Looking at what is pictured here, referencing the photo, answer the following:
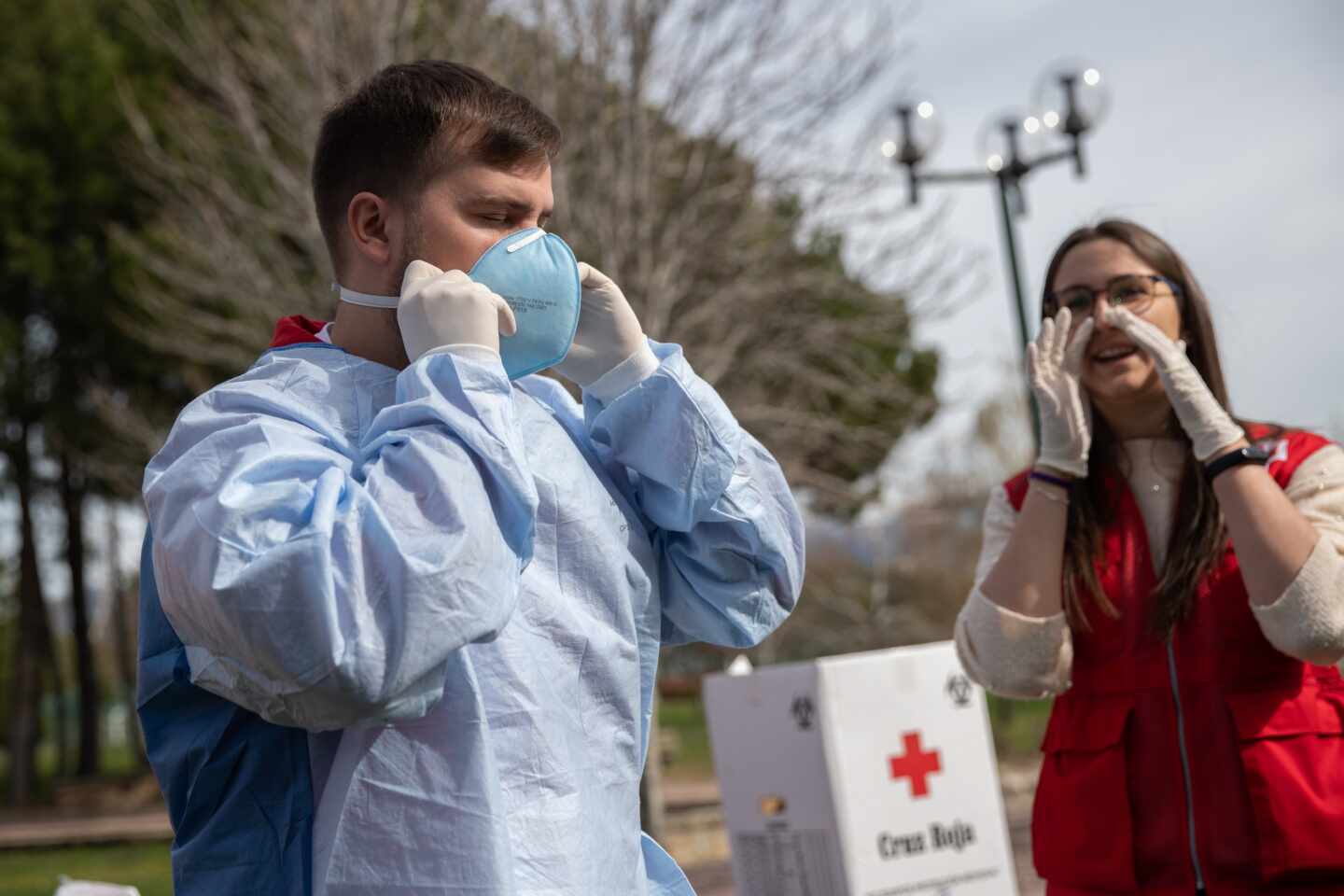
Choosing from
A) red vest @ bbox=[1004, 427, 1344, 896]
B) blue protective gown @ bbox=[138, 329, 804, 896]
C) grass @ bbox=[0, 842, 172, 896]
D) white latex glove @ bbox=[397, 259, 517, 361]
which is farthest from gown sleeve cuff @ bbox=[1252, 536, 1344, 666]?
grass @ bbox=[0, 842, 172, 896]

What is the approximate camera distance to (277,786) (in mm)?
1584

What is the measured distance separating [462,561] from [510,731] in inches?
9.3

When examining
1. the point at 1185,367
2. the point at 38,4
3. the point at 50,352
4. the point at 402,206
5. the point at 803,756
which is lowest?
the point at 803,756

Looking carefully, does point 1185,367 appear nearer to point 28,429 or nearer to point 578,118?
point 578,118

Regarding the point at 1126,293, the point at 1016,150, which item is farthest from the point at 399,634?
the point at 1016,150

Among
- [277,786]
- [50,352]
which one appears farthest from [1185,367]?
[50,352]

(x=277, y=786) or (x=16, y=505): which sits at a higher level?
(x=16, y=505)

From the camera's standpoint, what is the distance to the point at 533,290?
1.72 meters

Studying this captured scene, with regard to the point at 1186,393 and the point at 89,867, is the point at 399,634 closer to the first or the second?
the point at 1186,393

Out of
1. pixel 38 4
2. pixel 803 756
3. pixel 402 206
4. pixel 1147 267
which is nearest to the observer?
pixel 402 206

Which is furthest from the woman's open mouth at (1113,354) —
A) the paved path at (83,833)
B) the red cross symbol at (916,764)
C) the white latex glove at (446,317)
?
the paved path at (83,833)

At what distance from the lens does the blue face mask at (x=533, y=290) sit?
1698mm

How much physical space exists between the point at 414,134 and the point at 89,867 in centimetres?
1095

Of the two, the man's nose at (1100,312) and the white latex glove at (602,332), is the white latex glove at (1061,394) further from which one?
the white latex glove at (602,332)
